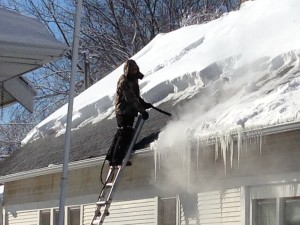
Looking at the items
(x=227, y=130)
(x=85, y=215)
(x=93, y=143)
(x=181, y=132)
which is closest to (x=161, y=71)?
(x=93, y=143)

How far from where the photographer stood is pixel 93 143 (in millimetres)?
11156

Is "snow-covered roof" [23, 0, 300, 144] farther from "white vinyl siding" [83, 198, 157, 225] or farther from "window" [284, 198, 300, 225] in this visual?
"white vinyl siding" [83, 198, 157, 225]

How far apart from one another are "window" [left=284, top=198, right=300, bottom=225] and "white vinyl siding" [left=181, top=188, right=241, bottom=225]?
0.76 meters

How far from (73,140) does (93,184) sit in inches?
44.4

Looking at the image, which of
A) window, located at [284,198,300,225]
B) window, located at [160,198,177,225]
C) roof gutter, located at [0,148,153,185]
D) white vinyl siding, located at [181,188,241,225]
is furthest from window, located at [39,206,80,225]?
window, located at [284,198,300,225]

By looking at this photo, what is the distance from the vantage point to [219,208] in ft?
28.0

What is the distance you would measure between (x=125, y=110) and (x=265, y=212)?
93.7 inches

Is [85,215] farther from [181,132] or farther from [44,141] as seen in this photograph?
[181,132]

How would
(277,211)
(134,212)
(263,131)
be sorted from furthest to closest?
1. (134,212)
2. (277,211)
3. (263,131)

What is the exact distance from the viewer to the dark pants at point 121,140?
926 centimetres

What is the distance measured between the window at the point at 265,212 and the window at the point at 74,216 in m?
4.74

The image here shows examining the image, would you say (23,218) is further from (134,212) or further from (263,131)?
(263,131)

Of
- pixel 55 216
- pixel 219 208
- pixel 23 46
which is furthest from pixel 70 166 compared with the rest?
pixel 23 46

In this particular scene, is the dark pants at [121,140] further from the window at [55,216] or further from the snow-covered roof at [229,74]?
the window at [55,216]
